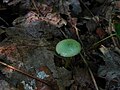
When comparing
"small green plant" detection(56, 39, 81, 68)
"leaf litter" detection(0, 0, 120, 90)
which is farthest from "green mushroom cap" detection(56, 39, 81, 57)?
"leaf litter" detection(0, 0, 120, 90)

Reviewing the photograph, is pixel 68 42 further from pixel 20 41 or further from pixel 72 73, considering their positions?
pixel 20 41

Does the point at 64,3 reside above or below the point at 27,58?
above

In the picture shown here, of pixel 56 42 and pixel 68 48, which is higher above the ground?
pixel 68 48

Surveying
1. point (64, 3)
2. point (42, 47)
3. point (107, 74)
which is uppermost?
point (64, 3)

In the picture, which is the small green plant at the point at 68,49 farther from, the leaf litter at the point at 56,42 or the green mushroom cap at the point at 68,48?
the leaf litter at the point at 56,42

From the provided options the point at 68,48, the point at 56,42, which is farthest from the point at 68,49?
the point at 56,42

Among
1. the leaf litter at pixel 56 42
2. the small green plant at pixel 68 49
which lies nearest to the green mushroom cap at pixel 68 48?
the small green plant at pixel 68 49

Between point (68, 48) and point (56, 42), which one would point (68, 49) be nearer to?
point (68, 48)

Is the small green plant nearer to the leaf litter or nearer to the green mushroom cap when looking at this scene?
the green mushroom cap

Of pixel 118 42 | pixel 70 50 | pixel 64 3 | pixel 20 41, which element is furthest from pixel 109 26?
pixel 20 41

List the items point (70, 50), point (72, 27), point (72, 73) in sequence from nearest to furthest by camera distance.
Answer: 1. point (70, 50)
2. point (72, 73)
3. point (72, 27)

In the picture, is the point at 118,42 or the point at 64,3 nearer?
the point at 118,42
